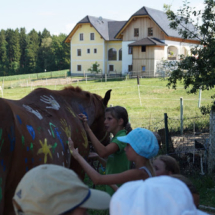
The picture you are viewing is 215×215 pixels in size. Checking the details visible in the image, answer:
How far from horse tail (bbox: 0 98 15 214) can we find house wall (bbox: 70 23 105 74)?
50.4 m

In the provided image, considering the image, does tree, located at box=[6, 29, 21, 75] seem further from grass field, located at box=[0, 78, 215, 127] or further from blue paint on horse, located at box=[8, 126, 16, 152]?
blue paint on horse, located at box=[8, 126, 16, 152]

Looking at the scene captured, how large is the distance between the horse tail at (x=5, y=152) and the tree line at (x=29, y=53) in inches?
3321

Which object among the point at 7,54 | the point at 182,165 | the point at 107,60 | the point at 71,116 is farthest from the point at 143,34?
the point at 7,54

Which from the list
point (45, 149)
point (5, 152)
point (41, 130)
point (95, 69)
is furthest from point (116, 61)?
point (5, 152)

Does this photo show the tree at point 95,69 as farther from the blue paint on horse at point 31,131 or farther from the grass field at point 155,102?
the blue paint on horse at point 31,131

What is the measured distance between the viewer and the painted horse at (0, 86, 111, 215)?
8.68 feet

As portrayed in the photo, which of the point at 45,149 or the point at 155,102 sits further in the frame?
the point at 155,102

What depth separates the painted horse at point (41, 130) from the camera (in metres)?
2.64

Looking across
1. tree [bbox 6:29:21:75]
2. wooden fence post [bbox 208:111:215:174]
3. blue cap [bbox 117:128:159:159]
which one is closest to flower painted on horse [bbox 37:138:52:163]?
blue cap [bbox 117:128:159:159]

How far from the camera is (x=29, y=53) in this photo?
8925 centimetres

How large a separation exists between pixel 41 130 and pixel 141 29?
148 ft

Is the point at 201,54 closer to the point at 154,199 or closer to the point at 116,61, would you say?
the point at 154,199

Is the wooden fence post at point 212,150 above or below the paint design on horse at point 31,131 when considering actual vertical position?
below

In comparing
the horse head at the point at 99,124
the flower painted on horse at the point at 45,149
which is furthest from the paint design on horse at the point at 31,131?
the horse head at the point at 99,124
